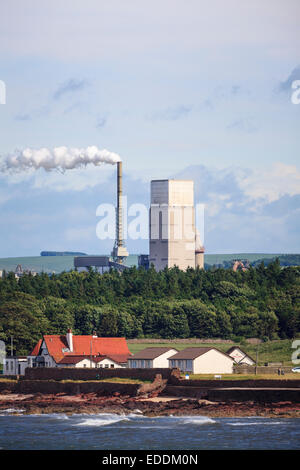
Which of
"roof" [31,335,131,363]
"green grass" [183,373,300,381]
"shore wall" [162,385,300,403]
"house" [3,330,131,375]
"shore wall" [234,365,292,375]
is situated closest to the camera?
"shore wall" [162,385,300,403]

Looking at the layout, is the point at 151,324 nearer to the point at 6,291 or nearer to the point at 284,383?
the point at 6,291

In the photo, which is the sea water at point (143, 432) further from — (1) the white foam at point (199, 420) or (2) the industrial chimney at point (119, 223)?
(2) the industrial chimney at point (119, 223)

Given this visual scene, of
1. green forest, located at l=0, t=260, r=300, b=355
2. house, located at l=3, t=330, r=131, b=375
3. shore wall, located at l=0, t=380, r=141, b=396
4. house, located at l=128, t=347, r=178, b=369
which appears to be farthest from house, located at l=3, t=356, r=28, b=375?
house, located at l=128, t=347, r=178, b=369

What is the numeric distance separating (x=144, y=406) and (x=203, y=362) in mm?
17705

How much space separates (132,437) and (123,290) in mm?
92457

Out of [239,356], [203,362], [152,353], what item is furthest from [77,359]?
[239,356]

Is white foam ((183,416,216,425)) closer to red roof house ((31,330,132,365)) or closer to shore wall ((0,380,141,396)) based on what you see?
shore wall ((0,380,141,396))

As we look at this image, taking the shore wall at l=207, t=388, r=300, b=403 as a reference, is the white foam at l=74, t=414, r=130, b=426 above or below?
below

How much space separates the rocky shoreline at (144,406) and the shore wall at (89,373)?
485 centimetres

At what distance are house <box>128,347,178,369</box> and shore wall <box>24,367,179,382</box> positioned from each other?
563 centimetres

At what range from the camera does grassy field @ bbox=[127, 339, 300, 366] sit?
113 meters

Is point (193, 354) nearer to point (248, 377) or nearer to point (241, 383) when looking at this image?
point (248, 377)

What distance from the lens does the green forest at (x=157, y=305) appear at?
126m
